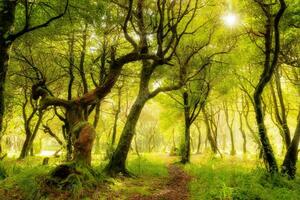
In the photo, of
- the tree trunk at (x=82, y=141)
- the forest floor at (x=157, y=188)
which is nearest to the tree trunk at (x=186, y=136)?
the forest floor at (x=157, y=188)

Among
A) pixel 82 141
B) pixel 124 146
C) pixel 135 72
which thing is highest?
pixel 135 72

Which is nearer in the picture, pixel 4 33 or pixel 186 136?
pixel 4 33

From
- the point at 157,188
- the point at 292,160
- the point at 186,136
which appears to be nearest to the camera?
the point at 157,188

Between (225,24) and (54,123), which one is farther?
(54,123)

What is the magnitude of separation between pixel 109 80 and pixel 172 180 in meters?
6.36

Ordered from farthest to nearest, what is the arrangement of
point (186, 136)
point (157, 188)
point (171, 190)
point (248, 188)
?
point (186, 136)
point (157, 188)
point (171, 190)
point (248, 188)

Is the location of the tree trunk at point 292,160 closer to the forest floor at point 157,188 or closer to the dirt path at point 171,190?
the forest floor at point 157,188

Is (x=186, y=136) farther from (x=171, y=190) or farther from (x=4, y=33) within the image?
(x=4, y=33)

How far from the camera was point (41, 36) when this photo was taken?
16281mm

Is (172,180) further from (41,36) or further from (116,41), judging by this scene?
(41,36)

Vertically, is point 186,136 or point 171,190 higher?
point 186,136

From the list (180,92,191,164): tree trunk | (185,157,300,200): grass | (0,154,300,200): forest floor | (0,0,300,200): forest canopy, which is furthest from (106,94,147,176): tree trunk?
(180,92,191,164): tree trunk

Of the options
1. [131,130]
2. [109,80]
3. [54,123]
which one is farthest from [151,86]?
[54,123]

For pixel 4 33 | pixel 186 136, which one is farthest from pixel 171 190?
pixel 186 136
